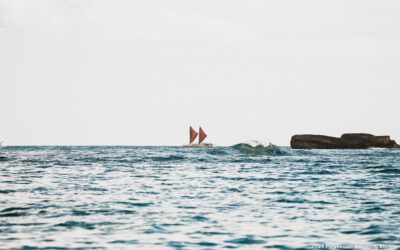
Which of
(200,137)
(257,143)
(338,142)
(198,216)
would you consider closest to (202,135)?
(200,137)

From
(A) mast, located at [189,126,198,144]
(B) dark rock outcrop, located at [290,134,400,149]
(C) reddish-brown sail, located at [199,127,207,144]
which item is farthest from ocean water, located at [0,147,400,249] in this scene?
(A) mast, located at [189,126,198,144]

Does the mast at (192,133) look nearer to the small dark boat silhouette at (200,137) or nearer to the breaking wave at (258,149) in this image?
the small dark boat silhouette at (200,137)

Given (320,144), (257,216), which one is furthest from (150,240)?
(320,144)

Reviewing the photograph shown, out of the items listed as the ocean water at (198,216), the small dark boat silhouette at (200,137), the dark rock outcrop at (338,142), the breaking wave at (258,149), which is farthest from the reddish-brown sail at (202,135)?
the ocean water at (198,216)

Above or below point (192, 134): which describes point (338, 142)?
below

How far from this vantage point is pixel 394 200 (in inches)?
755

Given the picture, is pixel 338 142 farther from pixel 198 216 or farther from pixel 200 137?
pixel 198 216

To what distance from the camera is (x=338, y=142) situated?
538 ft

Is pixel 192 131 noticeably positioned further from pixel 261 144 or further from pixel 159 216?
pixel 159 216

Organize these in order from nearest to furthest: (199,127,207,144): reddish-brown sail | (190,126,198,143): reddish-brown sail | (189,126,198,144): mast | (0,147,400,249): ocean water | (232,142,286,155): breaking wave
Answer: (0,147,400,249): ocean water, (232,142,286,155): breaking wave, (199,127,207,144): reddish-brown sail, (189,126,198,144): mast, (190,126,198,143): reddish-brown sail

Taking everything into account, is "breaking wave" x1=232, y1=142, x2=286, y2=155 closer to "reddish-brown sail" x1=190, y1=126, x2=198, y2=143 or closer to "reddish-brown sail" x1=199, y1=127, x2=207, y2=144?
"reddish-brown sail" x1=199, y1=127, x2=207, y2=144

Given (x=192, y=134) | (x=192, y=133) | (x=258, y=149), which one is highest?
(x=192, y=133)

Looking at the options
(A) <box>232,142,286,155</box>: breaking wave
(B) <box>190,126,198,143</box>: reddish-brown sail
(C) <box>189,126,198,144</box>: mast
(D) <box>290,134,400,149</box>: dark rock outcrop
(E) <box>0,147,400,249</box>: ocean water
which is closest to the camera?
(E) <box>0,147,400,249</box>: ocean water

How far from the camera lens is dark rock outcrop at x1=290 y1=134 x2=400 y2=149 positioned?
529 ft
